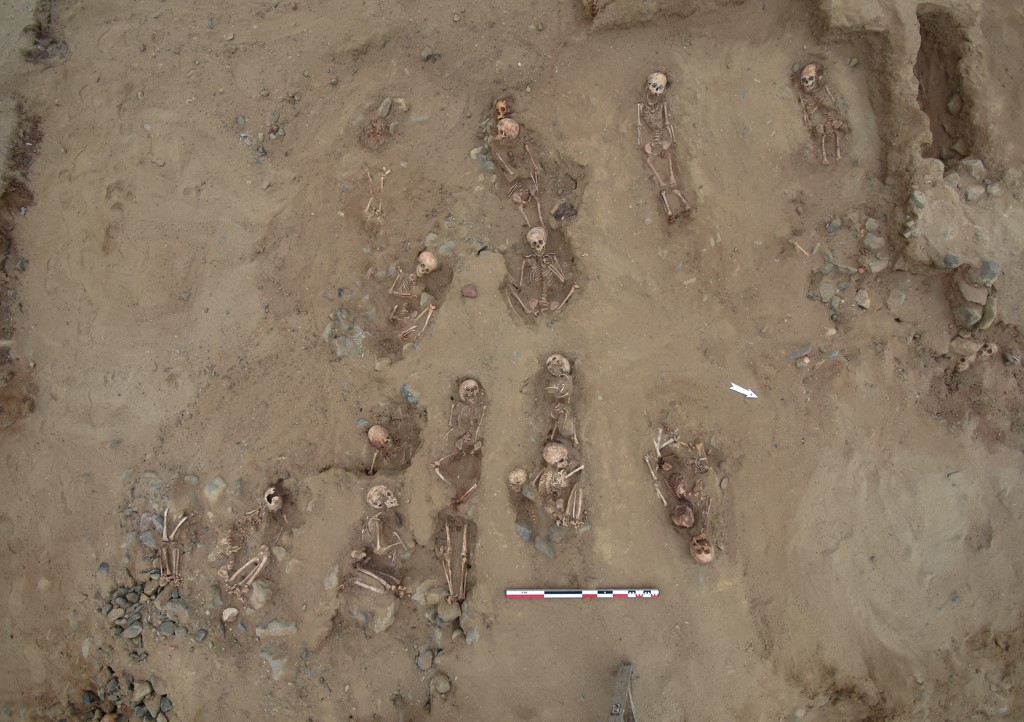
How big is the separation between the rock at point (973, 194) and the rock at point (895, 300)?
117 cm

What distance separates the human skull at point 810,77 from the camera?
629 centimetres

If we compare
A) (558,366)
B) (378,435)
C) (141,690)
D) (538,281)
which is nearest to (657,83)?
(538,281)

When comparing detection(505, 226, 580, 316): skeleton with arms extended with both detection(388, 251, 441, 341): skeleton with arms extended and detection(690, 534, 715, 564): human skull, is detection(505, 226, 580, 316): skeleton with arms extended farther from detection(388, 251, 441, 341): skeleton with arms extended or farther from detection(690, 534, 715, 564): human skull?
detection(690, 534, 715, 564): human skull

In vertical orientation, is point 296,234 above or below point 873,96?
below

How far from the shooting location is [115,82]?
7.02 meters

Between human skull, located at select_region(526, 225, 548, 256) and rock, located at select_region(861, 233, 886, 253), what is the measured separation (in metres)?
3.28

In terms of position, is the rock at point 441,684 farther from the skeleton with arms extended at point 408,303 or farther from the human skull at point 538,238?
the human skull at point 538,238

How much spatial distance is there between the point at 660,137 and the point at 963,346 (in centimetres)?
379

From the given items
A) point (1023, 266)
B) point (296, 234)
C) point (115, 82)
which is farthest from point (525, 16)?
point (1023, 266)

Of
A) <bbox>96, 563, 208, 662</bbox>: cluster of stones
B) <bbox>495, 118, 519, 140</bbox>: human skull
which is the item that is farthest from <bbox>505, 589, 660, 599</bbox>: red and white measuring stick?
<bbox>495, 118, 519, 140</bbox>: human skull

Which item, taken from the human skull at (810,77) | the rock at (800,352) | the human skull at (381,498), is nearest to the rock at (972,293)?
the rock at (800,352)

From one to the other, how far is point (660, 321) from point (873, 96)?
3261mm

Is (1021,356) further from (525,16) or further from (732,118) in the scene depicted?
(525,16)

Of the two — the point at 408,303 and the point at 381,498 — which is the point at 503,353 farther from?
the point at 381,498
